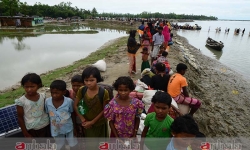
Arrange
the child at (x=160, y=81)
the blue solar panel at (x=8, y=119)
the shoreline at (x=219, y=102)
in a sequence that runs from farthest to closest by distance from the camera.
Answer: the shoreline at (x=219, y=102) → the child at (x=160, y=81) → the blue solar panel at (x=8, y=119)

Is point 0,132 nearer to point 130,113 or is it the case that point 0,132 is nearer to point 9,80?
point 130,113

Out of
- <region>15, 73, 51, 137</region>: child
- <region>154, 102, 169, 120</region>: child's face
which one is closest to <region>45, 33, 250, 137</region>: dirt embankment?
<region>154, 102, 169, 120</region>: child's face

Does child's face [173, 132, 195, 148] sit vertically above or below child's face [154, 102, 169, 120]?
below

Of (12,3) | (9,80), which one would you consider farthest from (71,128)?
(12,3)

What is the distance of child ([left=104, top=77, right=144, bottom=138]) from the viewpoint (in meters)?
2.21

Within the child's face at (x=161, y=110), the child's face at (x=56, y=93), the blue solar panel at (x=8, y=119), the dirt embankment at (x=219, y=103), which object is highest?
the child's face at (x=56, y=93)

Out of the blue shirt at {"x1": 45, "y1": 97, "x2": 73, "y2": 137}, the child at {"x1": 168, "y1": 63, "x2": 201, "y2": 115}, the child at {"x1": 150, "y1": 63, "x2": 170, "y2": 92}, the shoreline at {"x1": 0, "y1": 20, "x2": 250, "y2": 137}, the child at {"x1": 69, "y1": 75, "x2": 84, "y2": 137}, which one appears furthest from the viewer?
the shoreline at {"x1": 0, "y1": 20, "x2": 250, "y2": 137}

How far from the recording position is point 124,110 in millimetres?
2211

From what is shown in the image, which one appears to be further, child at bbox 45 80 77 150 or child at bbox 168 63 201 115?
child at bbox 168 63 201 115

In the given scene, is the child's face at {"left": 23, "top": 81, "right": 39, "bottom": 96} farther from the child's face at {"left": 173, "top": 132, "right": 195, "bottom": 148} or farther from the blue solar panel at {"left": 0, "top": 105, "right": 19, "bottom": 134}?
the child's face at {"left": 173, "top": 132, "right": 195, "bottom": 148}

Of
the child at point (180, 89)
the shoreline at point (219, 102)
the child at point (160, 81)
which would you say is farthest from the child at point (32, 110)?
the shoreline at point (219, 102)

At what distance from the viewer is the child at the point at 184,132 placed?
6.01 feet

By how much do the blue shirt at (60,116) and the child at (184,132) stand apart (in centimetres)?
144

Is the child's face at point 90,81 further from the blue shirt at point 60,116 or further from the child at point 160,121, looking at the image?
the child at point 160,121
